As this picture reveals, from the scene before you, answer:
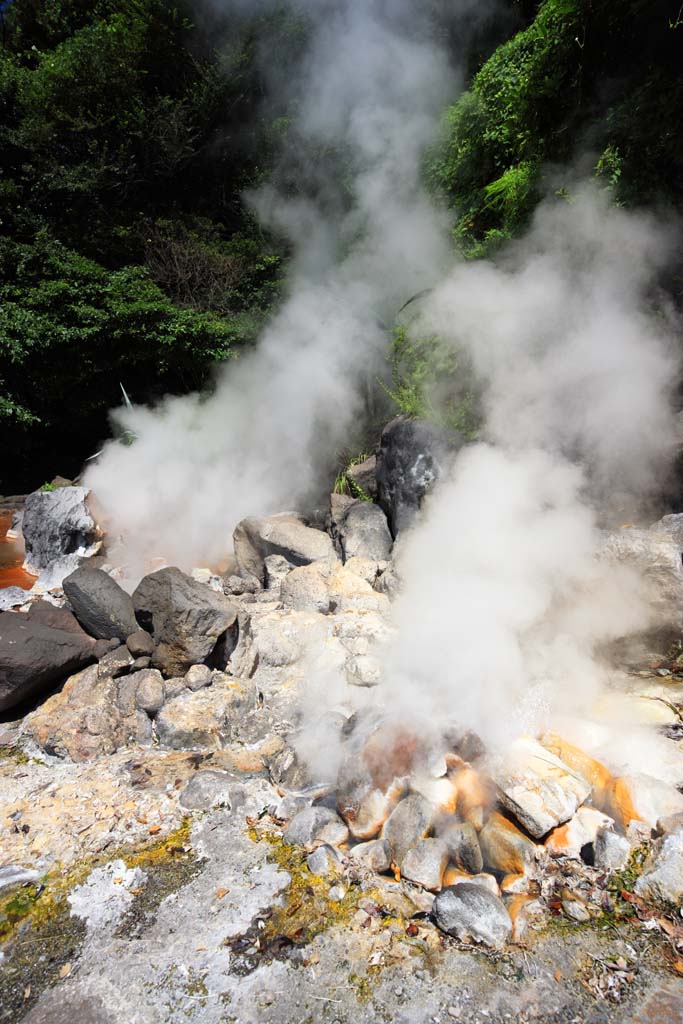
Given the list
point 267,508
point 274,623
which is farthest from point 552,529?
point 267,508

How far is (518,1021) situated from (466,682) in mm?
1527

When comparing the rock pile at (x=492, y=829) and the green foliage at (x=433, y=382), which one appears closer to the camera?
the rock pile at (x=492, y=829)

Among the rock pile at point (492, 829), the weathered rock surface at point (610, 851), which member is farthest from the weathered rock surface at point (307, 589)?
the weathered rock surface at point (610, 851)

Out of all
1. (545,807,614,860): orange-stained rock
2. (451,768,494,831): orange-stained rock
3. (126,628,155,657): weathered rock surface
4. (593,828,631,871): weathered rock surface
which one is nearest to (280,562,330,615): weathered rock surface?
(126,628,155,657): weathered rock surface

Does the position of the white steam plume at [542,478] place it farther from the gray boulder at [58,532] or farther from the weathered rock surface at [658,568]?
the gray boulder at [58,532]

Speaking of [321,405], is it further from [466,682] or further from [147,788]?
[147,788]

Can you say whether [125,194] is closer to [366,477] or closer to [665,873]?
[366,477]

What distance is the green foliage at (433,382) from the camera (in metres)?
5.17

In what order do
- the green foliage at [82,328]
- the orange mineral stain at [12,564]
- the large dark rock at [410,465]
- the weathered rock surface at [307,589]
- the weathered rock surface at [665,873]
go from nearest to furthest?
the weathered rock surface at [665,873] → the weathered rock surface at [307,589] → the large dark rock at [410,465] → the orange mineral stain at [12,564] → the green foliage at [82,328]

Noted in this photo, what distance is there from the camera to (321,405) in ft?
22.9

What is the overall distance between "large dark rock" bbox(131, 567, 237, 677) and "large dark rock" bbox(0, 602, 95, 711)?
1.48ft

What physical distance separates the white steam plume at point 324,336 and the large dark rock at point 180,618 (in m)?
2.06

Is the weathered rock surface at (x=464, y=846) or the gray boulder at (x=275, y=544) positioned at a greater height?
the gray boulder at (x=275, y=544)

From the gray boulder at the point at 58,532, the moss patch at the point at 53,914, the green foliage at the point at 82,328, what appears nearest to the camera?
the moss patch at the point at 53,914
